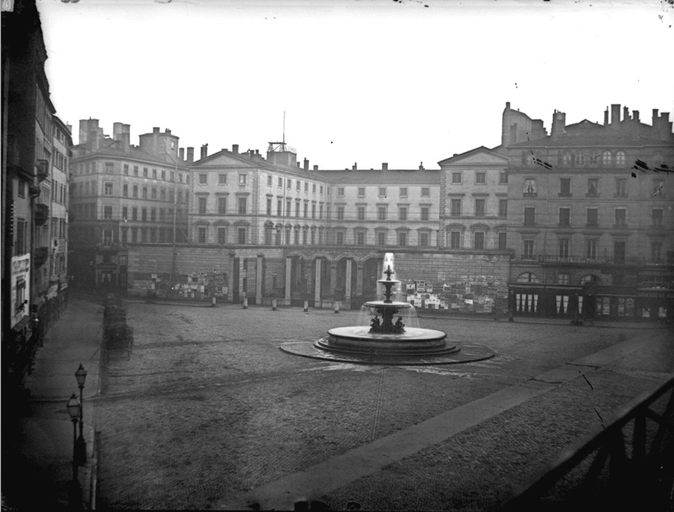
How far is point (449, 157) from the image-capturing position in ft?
163

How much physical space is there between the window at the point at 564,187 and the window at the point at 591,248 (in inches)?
136

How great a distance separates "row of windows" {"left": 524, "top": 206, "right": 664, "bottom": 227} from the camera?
36.4m

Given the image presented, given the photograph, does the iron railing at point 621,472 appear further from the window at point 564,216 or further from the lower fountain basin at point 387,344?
the window at point 564,216

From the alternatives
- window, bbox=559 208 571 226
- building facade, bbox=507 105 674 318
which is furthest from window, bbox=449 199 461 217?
window, bbox=559 208 571 226

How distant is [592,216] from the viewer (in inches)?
1540

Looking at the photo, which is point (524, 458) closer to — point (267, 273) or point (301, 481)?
point (301, 481)

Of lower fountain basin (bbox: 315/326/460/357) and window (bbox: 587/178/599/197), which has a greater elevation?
window (bbox: 587/178/599/197)

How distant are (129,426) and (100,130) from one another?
3202cm

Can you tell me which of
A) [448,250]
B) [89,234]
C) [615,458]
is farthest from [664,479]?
[89,234]

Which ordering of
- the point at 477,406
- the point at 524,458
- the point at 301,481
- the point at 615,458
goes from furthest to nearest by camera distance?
the point at 477,406, the point at 524,458, the point at 301,481, the point at 615,458

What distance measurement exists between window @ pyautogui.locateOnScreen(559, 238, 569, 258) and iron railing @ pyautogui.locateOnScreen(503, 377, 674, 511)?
36.8 metres

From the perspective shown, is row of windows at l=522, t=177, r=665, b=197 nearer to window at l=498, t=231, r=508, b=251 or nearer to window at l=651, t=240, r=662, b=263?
window at l=651, t=240, r=662, b=263

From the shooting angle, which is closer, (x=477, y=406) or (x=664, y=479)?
(x=664, y=479)

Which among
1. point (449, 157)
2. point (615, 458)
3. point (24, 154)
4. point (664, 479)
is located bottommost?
point (664, 479)
